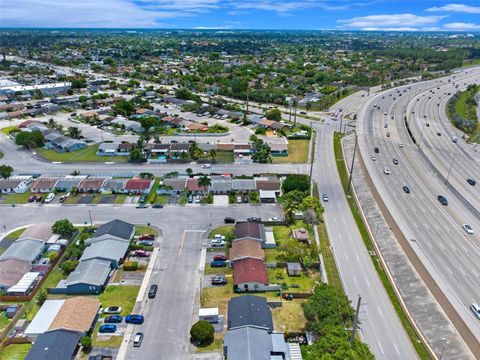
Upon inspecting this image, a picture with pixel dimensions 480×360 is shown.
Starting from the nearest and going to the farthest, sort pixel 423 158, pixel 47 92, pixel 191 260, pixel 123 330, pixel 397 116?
pixel 123 330 → pixel 191 260 → pixel 423 158 → pixel 397 116 → pixel 47 92

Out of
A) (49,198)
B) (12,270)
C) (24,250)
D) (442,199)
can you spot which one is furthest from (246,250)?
(49,198)

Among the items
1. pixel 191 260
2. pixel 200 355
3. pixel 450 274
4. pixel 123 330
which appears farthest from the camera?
pixel 191 260

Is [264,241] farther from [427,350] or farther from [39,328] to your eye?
[39,328]

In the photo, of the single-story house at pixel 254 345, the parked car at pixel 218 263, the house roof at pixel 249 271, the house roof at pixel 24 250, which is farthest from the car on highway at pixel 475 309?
the house roof at pixel 24 250

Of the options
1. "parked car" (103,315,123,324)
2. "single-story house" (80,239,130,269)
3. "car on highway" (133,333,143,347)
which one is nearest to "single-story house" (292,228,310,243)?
"single-story house" (80,239,130,269)

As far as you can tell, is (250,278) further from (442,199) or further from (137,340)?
(442,199)

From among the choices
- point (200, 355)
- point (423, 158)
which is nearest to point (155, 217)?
point (200, 355)

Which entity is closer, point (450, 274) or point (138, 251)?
point (450, 274)

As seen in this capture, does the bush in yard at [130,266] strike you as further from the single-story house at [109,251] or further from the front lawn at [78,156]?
the front lawn at [78,156]
